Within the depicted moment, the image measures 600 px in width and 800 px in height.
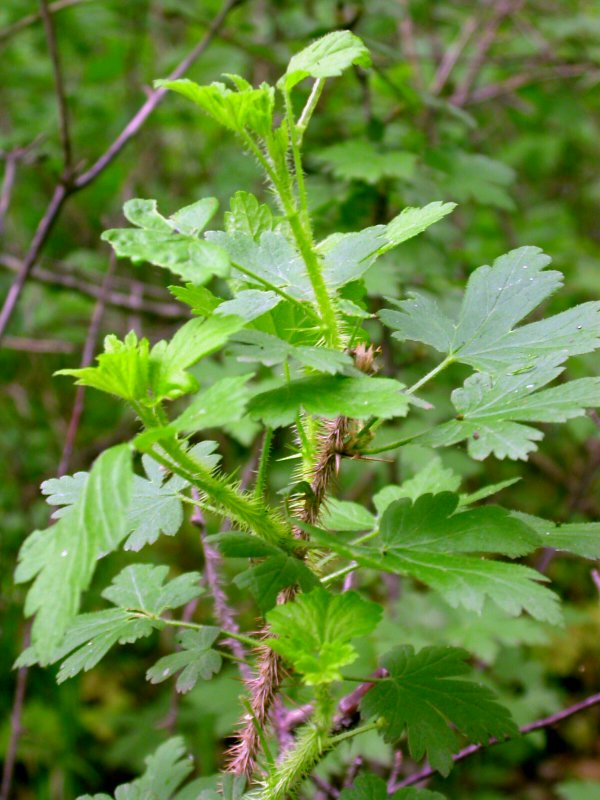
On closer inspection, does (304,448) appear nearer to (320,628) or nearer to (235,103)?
(320,628)

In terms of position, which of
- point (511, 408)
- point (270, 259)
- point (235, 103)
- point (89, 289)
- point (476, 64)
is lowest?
point (89, 289)

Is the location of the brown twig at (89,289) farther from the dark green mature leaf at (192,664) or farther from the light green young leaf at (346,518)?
the dark green mature leaf at (192,664)

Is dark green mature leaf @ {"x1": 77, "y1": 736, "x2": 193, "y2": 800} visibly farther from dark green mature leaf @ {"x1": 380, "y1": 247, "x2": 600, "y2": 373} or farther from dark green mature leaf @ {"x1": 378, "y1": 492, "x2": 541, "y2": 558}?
dark green mature leaf @ {"x1": 380, "y1": 247, "x2": 600, "y2": 373}

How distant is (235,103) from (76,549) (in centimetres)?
50

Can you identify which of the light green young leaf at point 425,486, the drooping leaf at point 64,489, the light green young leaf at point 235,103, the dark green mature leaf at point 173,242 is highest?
the light green young leaf at point 235,103

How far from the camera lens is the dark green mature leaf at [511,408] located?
905mm

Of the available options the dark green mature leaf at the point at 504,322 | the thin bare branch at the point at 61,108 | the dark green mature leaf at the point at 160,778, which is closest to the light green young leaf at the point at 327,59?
the dark green mature leaf at the point at 504,322

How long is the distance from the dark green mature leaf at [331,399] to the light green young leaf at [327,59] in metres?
0.34

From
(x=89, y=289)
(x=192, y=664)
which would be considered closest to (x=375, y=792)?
(x=192, y=664)

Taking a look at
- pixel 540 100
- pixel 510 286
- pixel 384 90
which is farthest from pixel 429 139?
pixel 510 286

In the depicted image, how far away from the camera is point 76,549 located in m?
0.78

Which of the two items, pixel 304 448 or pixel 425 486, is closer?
pixel 304 448

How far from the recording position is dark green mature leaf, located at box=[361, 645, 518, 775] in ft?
3.39

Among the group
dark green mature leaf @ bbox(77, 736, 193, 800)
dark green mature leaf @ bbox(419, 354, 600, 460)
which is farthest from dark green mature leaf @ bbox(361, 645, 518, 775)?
dark green mature leaf @ bbox(77, 736, 193, 800)
